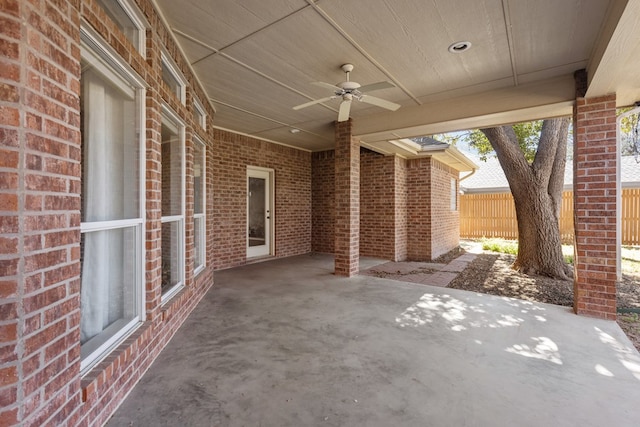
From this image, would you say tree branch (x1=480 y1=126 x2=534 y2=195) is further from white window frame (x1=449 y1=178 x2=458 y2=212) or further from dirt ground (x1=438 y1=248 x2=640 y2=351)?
white window frame (x1=449 y1=178 x2=458 y2=212)

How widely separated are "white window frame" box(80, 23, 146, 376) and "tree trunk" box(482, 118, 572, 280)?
18.8ft

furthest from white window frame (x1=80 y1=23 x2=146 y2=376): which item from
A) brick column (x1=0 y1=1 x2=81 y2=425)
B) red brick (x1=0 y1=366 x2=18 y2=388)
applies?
red brick (x1=0 y1=366 x2=18 y2=388)

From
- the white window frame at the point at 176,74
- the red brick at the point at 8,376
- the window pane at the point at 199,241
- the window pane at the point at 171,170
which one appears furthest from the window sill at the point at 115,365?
the white window frame at the point at 176,74

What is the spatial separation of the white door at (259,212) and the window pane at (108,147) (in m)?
4.70

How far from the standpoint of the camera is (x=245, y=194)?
268 inches

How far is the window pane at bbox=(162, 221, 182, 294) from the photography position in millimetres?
3098

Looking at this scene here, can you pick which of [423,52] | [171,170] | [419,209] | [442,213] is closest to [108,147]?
[171,170]

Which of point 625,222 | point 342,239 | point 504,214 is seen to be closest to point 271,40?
point 342,239

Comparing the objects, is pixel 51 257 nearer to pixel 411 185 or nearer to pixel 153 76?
pixel 153 76

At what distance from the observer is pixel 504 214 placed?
11758mm

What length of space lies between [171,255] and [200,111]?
2194mm

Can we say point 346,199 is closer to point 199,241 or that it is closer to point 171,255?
point 199,241

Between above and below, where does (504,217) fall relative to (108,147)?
below

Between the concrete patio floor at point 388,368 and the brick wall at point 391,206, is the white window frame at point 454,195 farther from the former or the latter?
the concrete patio floor at point 388,368
